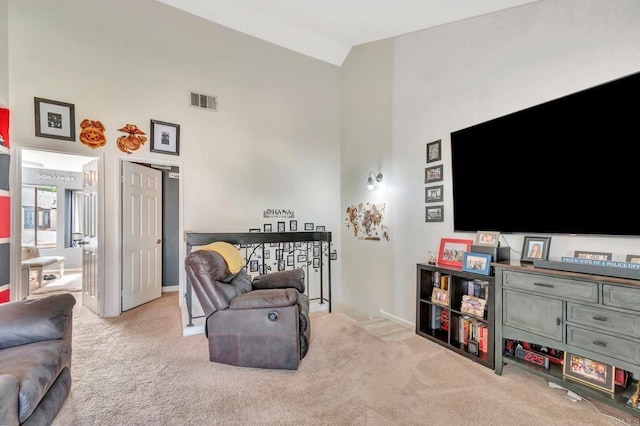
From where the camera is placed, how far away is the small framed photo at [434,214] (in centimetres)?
314

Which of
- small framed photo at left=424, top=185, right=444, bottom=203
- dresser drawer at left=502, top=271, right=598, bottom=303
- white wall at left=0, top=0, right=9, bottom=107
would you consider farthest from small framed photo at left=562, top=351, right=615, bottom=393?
white wall at left=0, top=0, right=9, bottom=107

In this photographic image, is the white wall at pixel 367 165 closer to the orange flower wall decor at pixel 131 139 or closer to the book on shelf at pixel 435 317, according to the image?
the book on shelf at pixel 435 317

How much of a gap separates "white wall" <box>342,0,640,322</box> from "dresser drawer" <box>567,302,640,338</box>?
480 millimetres

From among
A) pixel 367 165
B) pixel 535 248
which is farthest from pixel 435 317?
pixel 367 165

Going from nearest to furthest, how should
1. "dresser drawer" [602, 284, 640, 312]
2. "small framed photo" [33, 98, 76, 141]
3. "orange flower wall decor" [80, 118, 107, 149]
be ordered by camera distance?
"dresser drawer" [602, 284, 640, 312] → "small framed photo" [33, 98, 76, 141] → "orange flower wall decor" [80, 118, 107, 149]

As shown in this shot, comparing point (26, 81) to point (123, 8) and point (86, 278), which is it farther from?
point (86, 278)

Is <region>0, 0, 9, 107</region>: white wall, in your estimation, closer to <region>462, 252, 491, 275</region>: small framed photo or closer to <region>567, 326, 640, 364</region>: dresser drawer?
<region>462, 252, 491, 275</region>: small framed photo

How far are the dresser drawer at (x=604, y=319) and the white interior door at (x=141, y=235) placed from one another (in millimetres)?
4592

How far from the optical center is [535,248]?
2234 millimetres

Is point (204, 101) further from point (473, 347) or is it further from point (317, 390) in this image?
point (473, 347)

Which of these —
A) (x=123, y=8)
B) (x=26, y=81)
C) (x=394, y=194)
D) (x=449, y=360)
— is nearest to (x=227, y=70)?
(x=123, y=8)

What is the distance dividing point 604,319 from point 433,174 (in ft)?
6.26

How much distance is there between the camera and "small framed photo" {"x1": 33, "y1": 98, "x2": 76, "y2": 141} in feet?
10.3

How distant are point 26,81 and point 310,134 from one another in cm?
352
